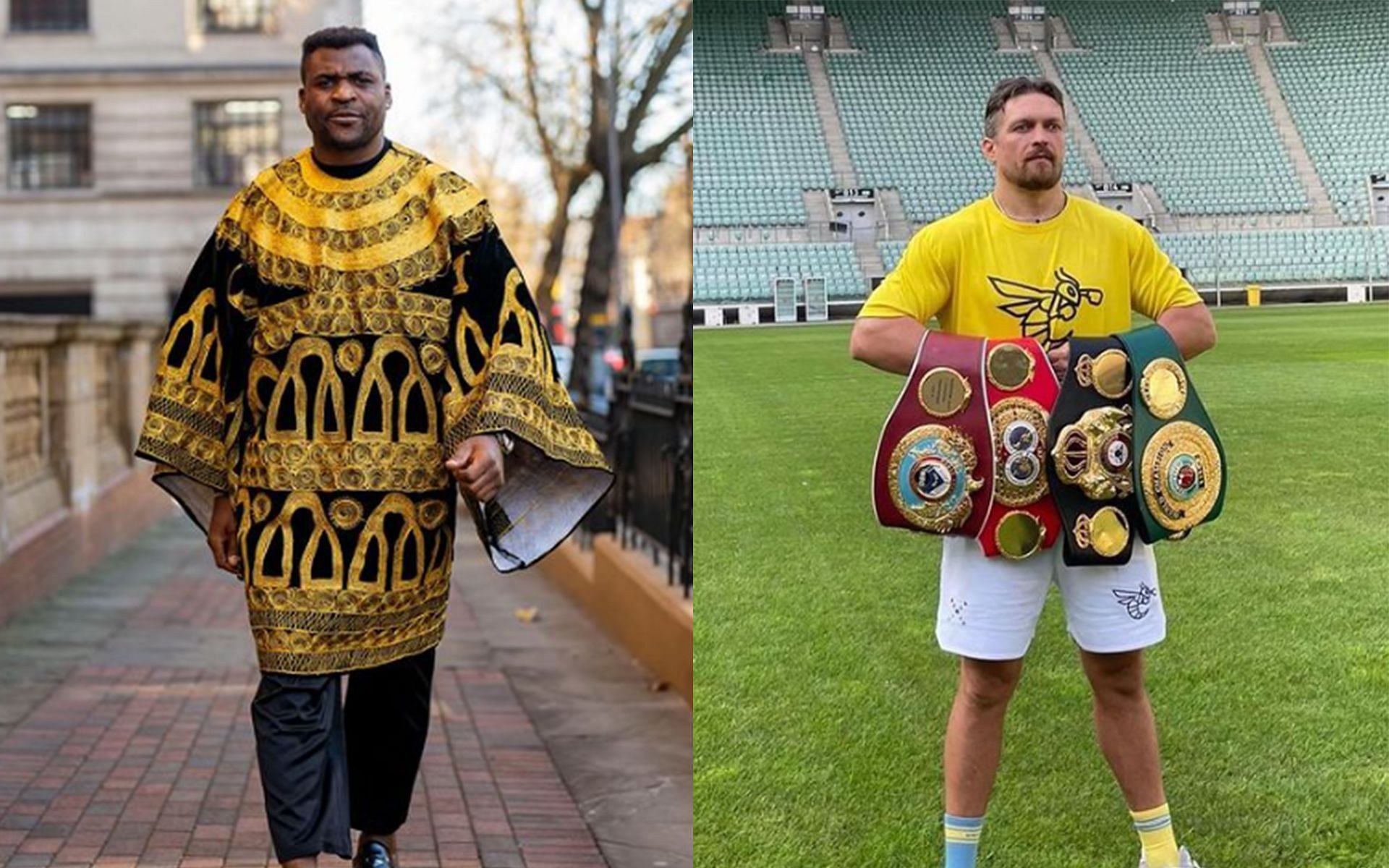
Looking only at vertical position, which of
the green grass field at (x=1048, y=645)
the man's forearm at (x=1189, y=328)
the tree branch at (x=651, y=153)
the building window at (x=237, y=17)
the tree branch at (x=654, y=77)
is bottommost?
the green grass field at (x=1048, y=645)

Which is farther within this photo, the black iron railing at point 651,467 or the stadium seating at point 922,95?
the black iron railing at point 651,467

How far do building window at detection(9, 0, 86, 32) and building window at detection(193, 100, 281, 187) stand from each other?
3.09m

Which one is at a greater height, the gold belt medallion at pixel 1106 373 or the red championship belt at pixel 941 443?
the gold belt medallion at pixel 1106 373

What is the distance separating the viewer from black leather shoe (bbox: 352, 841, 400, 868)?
197 inches

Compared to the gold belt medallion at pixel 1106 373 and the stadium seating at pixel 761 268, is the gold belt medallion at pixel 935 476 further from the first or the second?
the stadium seating at pixel 761 268

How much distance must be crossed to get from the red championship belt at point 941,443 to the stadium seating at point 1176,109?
2.19 feet

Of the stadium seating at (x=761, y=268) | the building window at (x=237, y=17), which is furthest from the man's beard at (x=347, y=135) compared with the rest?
the building window at (x=237, y=17)

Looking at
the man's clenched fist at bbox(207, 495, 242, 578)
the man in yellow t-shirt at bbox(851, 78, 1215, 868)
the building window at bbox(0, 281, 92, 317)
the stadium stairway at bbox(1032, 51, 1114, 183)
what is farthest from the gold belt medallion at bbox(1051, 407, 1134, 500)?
the building window at bbox(0, 281, 92, 317)

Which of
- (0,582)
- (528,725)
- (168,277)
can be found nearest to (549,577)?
(0,582)

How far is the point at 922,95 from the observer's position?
436cm

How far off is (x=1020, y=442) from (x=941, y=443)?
0.51 feet

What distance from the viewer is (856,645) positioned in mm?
4375

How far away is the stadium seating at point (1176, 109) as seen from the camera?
14.3 feet

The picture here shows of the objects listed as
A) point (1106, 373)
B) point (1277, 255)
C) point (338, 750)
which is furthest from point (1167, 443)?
point (338, 750)
